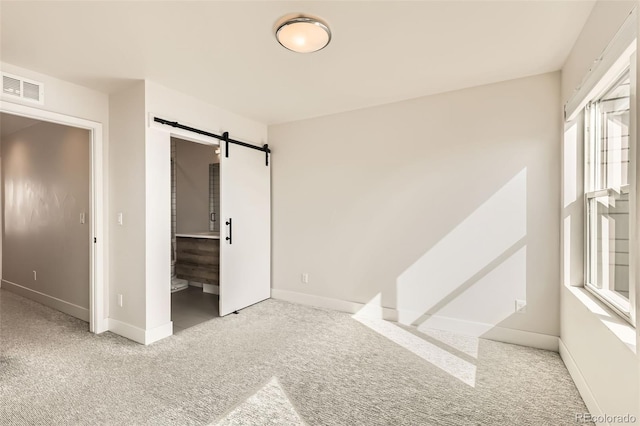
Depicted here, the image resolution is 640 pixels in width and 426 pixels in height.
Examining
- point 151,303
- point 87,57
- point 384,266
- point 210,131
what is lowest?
point 151,303

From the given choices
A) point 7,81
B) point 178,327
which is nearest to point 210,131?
point 7,81

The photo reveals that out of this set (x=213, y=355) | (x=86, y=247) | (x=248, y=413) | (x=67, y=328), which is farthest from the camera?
(x=86, y=247)

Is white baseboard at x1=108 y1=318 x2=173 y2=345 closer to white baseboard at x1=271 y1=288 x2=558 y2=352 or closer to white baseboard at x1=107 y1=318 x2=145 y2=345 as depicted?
white baseboard at x1=107 y1=318 x2=145 y2=345

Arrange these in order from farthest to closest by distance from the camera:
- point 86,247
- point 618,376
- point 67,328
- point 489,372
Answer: point 86,247
point 67,328
point 489,372
point 618,376

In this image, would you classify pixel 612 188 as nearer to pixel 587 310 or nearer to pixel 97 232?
pixel 587 310

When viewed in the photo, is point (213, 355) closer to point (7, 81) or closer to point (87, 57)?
point (87, 57)

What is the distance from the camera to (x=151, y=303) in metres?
2.93

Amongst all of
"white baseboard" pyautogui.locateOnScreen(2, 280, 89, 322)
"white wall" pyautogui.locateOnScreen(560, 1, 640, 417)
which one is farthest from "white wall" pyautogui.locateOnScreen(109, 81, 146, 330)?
"white wall" pyautogui.locateOnScreen(560, 1, 640, 417)

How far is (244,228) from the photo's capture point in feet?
12.9

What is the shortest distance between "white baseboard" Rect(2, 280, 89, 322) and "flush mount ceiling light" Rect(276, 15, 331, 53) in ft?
11.7

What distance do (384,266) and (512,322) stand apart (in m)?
1.34

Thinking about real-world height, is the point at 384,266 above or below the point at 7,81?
below

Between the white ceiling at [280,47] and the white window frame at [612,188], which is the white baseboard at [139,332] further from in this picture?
the white window frame at [612,188]

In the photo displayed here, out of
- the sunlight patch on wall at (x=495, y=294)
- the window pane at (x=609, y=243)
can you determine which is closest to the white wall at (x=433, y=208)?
Result: the sunlight patch on wall at (x=495, y=294)
